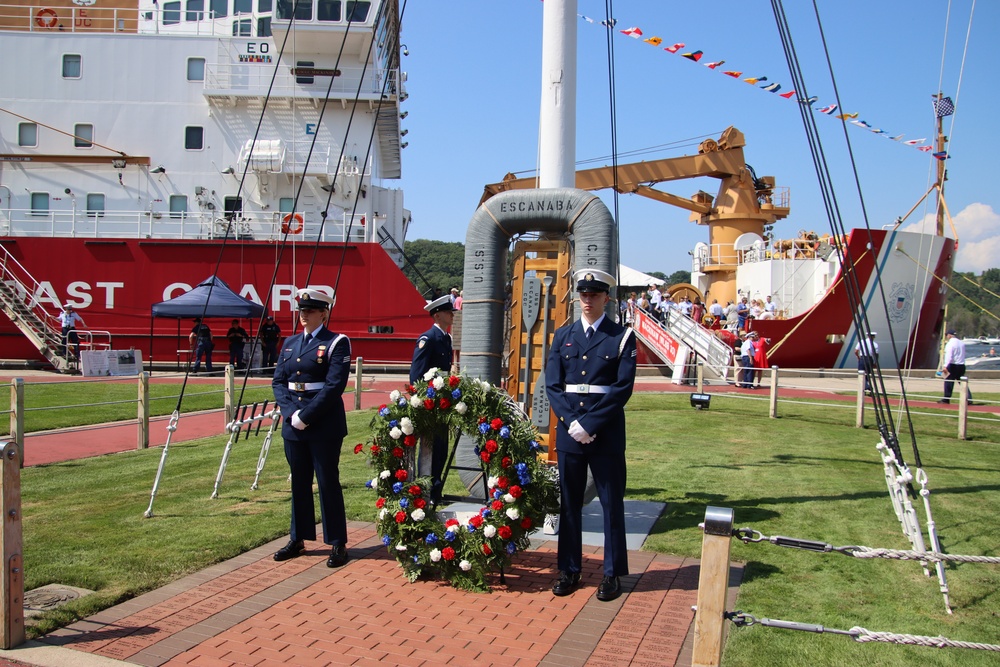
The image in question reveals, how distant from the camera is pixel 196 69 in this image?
25438 mm

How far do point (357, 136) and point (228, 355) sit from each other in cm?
785

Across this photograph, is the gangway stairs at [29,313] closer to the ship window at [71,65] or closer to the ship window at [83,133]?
the ship window at [83,133]

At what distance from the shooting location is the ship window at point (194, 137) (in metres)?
25.2

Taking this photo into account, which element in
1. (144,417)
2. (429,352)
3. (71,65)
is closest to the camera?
(429,352)

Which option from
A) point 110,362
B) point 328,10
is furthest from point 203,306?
point 328,10

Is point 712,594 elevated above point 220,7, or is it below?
below

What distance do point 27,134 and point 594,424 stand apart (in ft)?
85.4

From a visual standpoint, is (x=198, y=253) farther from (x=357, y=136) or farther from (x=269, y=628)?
(x=269, y=628)

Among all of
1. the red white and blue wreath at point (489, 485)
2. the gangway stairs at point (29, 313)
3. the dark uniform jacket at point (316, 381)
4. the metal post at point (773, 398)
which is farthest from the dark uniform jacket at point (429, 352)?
the gangway stairs at point (29, 313)

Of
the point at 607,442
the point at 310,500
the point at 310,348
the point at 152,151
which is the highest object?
the point at 152,151

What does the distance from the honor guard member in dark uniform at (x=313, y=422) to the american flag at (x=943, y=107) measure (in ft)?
26.5

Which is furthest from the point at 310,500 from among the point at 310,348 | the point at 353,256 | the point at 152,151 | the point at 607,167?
the point at 607,167

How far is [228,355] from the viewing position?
77.7 ft

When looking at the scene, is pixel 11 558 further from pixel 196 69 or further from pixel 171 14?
pixel 171 14
